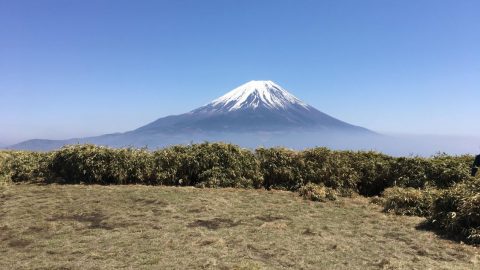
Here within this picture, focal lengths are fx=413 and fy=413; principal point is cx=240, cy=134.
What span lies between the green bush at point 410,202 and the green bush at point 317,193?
1612mm

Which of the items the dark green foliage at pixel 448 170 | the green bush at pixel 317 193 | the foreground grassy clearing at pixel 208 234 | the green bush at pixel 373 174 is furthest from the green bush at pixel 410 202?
the green bush at pixel 373 174

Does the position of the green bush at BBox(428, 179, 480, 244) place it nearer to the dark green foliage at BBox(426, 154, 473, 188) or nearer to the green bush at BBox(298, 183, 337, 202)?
the dark green foliage at BBox(426, 154, 473, 188)

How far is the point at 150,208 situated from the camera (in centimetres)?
1066

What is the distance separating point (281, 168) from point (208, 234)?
6081 millimetres

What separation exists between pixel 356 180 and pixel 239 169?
3.92 m

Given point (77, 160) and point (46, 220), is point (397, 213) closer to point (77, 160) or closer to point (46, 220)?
point (46, 220)

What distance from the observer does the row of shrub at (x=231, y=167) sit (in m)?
13.6

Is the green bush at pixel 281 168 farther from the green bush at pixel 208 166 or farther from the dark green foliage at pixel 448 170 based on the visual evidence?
the dark green foliage at pixel 448 170

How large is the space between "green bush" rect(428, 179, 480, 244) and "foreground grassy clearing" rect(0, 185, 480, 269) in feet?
1.48

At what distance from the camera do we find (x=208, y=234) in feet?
27.6

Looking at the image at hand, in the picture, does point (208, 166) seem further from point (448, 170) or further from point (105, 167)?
point (448, 170)

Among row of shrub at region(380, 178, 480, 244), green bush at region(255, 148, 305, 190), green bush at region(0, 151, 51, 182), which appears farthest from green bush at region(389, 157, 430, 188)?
green bush at region(0, 151, 51, 182)

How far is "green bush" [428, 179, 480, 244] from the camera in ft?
27.2

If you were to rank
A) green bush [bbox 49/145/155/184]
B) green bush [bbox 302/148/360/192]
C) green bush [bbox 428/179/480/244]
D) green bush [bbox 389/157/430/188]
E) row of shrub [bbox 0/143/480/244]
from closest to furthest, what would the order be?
green bush [bbox 428/179/480/244] < green bush [bbox 389/157/430/188] < row of shrub [bbox 0/143/480/244] < green bush [bbox 302/148/360/192] < green bush [bbox 49/145/155/184]
